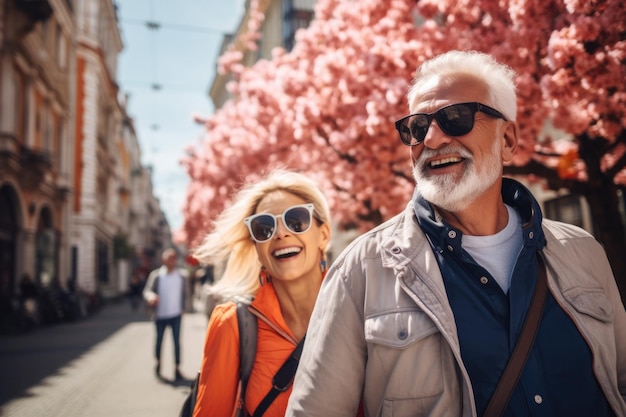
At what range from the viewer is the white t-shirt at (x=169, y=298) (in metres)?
9.06

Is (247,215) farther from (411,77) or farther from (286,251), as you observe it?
(411,77)

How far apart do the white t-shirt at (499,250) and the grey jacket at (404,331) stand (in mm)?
110

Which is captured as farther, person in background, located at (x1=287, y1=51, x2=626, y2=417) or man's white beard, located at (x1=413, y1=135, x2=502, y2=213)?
man's white beard, located at (x1=413, y1=135, x2=502, y2=213)

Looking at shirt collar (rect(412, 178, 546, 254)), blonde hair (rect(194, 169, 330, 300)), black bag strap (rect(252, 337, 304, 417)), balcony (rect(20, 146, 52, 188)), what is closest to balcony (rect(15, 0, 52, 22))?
balcony (rect(20, 146, 52, 188))

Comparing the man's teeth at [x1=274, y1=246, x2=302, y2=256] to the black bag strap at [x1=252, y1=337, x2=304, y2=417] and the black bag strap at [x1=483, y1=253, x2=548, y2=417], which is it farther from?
the black bag strap at [x1=483, y1=253, x2=548, y2=417]

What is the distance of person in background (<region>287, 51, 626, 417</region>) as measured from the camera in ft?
5.45

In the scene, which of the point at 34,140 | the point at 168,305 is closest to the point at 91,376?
the point at 168,305

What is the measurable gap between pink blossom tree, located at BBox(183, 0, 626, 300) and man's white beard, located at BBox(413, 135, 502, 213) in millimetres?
1598

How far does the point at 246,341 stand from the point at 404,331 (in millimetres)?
1003

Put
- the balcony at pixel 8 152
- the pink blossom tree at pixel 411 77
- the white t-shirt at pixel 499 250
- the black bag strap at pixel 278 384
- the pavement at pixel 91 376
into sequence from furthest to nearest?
the balcony at pixel 8 152
the pavement at pixel 91 376
the pink blossom tree at pixel 411 77
the black bag strap at pixel 278 384
the white t-shirt at pixel 499 250

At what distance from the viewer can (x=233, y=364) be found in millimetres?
2465

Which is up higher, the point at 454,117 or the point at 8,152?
the point at 8,152

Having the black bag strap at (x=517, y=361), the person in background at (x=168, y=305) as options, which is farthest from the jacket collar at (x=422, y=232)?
the person in background at (x=168, y=305)

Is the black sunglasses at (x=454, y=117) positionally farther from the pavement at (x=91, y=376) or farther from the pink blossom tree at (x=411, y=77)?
the pavement at (x=91, y=376)
